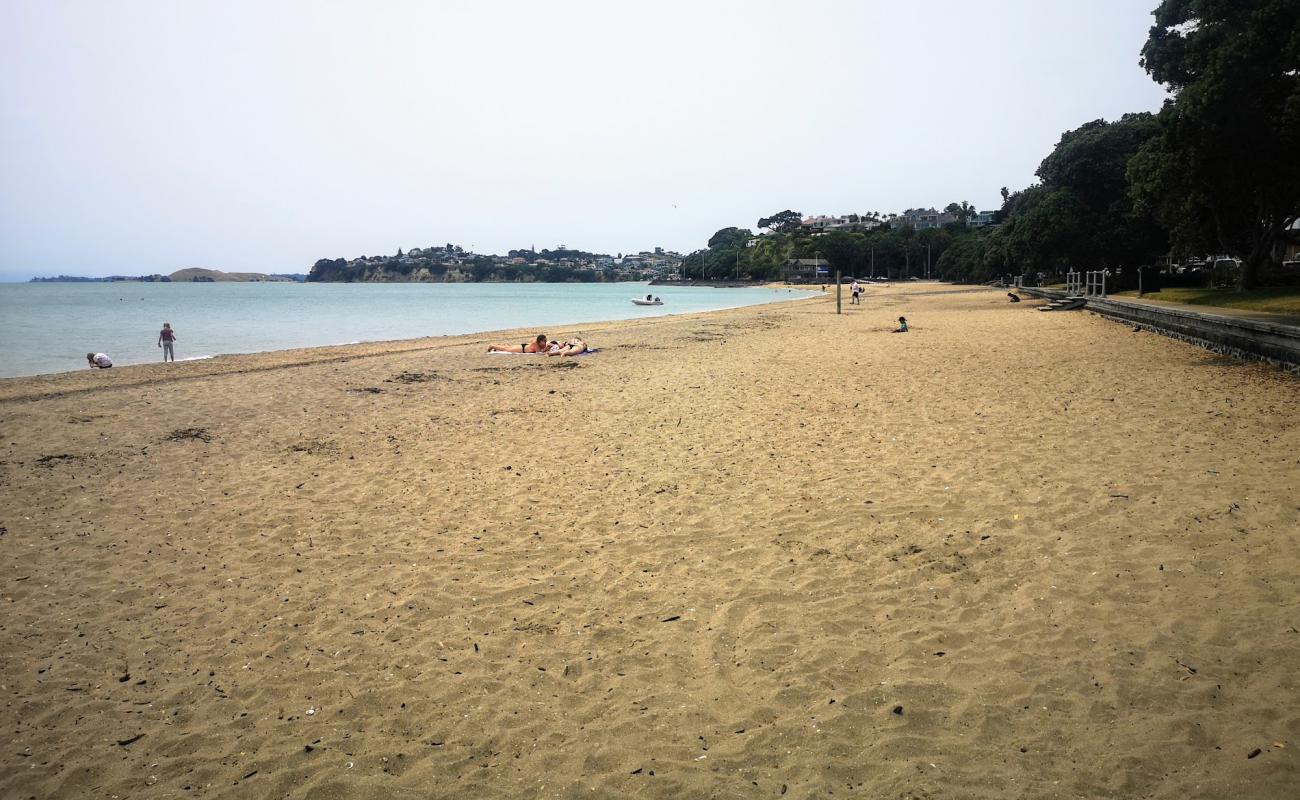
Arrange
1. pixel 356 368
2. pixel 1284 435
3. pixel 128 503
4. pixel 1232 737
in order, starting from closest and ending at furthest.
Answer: pixel 1232 737 → pixel 128 503 → pixel 1284 435 → pixel 356 368

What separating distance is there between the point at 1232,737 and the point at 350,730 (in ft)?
13.2

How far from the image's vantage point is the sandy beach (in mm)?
3188

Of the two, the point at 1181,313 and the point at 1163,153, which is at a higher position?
the point at 1163,153

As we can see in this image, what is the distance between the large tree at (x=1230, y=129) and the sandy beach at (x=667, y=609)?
12.9m

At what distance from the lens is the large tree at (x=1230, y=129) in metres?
16.9

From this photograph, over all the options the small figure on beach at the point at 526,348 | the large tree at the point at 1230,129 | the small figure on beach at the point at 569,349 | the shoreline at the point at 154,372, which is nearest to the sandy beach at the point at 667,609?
the shoreline at the point at 154,372

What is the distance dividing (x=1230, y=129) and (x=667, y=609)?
71.9 feet

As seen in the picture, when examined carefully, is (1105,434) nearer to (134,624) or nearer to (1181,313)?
(134,624)

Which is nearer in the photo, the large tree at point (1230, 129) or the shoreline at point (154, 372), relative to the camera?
the shoreline at point (154, 372)

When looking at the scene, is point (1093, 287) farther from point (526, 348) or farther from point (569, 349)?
point (526, 348)

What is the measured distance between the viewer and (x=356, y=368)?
17.8m

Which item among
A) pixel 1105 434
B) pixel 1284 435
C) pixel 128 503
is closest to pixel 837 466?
pixel 1105 434

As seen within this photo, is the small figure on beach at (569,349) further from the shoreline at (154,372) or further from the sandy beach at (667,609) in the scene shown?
the sandy beach at (667,609)

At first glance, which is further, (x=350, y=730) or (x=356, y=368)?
(x=356, y=368)
